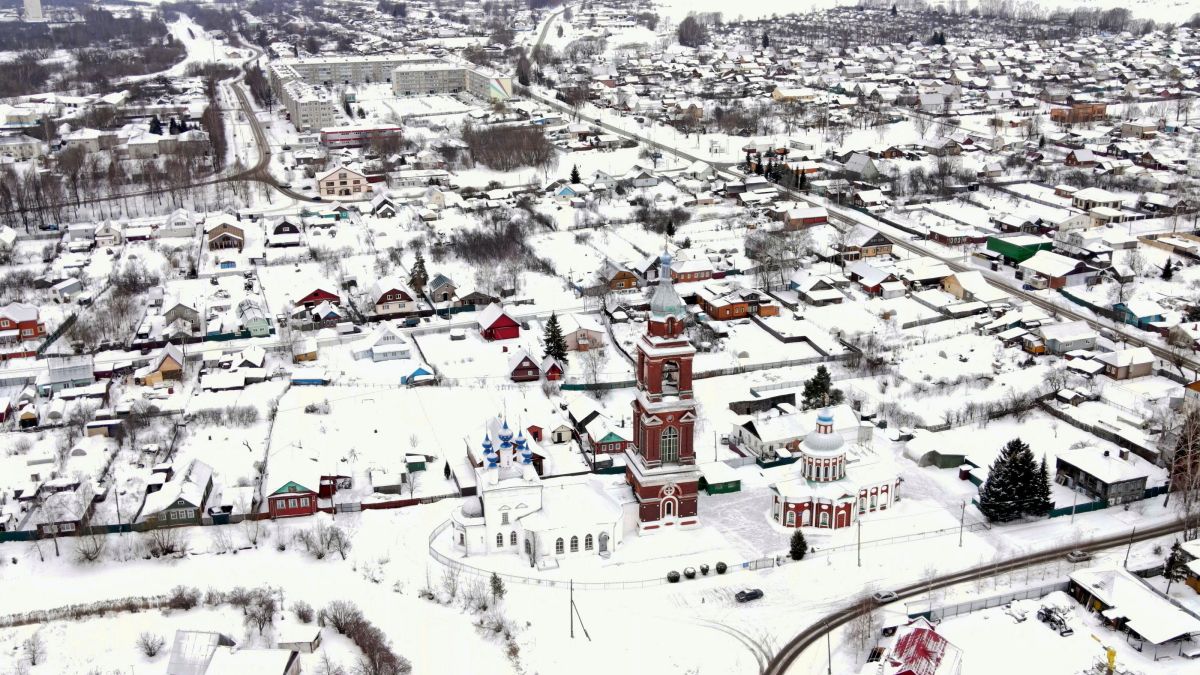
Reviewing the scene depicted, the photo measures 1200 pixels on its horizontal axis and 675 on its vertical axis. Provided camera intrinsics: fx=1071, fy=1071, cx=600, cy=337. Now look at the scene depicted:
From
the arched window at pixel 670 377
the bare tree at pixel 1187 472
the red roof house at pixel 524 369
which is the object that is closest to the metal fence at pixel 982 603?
the bare tree at pixel 1187 472

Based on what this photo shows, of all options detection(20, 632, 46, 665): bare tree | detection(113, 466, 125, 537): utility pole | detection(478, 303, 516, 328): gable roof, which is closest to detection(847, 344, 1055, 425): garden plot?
detection(478, 303, 516, 328): gable roof

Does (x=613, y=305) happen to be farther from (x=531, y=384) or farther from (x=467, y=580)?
(x=467, y=580)

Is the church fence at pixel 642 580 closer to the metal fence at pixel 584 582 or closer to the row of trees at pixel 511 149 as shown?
the metal fence at pixel 584 582

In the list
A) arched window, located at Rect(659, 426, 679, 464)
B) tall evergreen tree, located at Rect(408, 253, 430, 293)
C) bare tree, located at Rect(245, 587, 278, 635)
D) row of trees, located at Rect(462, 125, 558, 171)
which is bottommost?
bare tree, located at Rect(245, 587, 278, 635)

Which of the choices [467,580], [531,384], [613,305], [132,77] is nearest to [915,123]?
[613,305]

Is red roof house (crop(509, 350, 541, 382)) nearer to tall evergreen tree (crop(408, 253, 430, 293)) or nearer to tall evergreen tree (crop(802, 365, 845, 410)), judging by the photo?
tall evergreen tree (crop(802, 365, 845, 410))

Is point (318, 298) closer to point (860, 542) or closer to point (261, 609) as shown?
point (261, 609)
